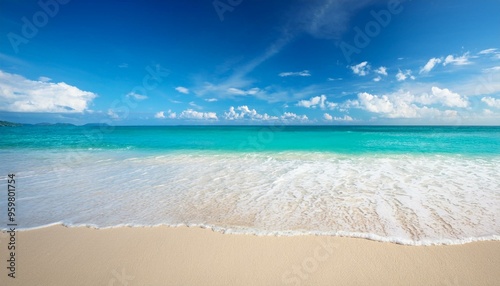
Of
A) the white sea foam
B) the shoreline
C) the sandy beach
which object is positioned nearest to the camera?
the sandy beach

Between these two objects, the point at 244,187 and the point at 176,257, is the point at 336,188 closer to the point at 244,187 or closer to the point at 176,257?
the point at 244,187

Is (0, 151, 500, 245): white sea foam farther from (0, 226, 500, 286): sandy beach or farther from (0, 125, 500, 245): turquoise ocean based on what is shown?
(0, 226, 500, 286): sandy beach

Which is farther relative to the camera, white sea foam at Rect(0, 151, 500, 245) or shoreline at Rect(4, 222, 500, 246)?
white sea foam at Rect(0, 151, 500, 245)

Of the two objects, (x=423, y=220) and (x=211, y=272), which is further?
(x=423, y=220)

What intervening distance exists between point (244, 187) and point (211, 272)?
4.20 m

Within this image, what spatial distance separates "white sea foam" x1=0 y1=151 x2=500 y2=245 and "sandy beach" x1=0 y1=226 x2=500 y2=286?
36 centimetres

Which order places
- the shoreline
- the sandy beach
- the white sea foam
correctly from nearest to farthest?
the sandy beach
the shoreline
the white sea foam

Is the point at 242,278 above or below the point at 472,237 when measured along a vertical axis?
below

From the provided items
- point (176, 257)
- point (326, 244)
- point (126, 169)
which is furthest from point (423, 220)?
point (126, 169)

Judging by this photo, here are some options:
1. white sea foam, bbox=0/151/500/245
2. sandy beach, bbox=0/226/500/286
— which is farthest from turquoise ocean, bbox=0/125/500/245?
sandy beach, bbox=0/226/500/286

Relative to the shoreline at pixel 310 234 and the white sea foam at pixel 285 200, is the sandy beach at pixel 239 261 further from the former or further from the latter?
the white sea foam at pixel 285 200

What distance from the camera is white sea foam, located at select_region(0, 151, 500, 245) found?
4594mm

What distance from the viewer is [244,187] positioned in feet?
24.7

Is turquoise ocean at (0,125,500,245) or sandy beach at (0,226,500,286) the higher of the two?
turquoise ocean at (0,125,500,245)
